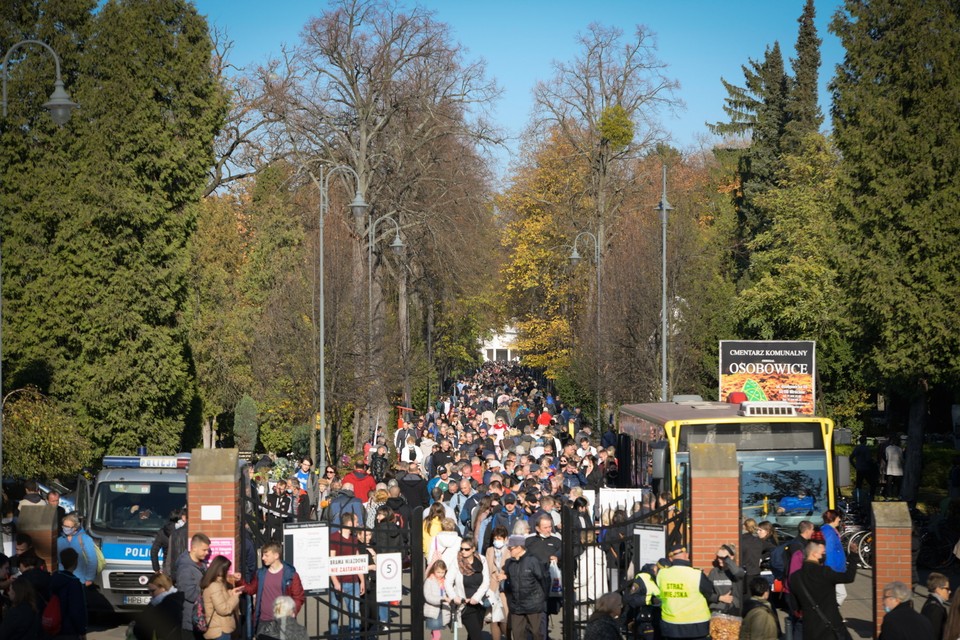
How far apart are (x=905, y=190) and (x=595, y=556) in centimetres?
1769

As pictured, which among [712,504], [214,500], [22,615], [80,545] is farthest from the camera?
[80,545]

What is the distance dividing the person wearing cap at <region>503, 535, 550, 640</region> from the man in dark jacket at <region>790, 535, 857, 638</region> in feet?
8.54

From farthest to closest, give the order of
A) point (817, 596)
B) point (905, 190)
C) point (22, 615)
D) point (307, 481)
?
point (905, 190), point (307, 481), point (817, 596), point (22, 615)

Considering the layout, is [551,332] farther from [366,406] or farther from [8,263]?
[8,263]

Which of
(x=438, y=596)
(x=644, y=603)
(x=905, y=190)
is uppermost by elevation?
(x=905, y=190)

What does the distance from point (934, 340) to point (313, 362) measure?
16.5 meters

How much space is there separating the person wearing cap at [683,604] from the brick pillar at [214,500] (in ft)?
14.8

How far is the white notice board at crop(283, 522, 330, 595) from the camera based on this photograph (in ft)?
42.7

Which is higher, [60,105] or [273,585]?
[60,105]

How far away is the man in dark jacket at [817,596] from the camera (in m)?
12.2

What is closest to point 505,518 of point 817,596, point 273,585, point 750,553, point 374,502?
point 750,553

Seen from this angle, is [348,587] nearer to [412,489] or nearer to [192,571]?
[192,571]

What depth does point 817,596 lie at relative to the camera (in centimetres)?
1229

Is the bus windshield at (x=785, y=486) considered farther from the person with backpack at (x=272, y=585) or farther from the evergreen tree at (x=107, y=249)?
the evergreen tree at (x=107, y=249)
